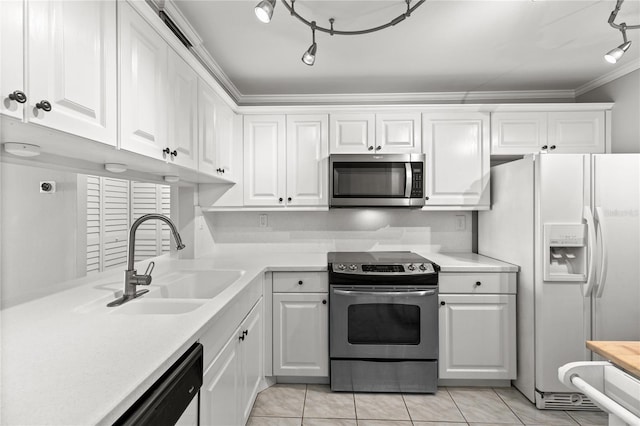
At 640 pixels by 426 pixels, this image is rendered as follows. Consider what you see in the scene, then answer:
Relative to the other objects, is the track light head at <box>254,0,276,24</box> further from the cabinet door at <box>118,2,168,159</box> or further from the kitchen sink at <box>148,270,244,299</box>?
the kitchen sink at <box>148,270,244,299</box>

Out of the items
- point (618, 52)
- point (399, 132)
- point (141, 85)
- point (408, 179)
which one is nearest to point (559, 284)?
point (408, 179)

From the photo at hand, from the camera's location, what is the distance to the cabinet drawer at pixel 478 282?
2281 millimetres

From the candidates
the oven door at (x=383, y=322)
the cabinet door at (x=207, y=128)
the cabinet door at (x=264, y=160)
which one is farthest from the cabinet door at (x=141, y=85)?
the oven door at (x=383, y=322)

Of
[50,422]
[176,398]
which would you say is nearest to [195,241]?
[176,398]

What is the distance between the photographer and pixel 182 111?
5.67 ft

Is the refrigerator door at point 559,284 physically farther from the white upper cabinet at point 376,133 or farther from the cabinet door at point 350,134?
the cabinet door at point 350,134

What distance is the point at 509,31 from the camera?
1.94 meters

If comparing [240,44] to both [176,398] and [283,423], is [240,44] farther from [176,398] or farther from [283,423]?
[283,423]

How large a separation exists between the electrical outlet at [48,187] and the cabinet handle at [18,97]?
2.26 feet

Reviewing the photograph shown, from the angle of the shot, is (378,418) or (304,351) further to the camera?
(304,351)

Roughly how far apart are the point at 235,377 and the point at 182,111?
4.64ft

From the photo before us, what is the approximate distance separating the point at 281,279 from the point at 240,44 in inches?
64.8

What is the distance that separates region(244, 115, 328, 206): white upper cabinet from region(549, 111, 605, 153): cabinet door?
1912 millimetres

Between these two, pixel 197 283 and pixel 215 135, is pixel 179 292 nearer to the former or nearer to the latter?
pixel 197 283
